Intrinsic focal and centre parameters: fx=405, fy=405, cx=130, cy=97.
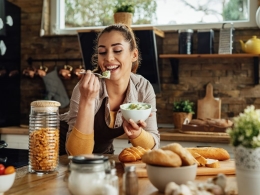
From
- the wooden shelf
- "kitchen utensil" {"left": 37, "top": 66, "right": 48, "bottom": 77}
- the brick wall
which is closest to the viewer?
the wooden shelf

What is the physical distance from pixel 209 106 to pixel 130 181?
2.57 metres

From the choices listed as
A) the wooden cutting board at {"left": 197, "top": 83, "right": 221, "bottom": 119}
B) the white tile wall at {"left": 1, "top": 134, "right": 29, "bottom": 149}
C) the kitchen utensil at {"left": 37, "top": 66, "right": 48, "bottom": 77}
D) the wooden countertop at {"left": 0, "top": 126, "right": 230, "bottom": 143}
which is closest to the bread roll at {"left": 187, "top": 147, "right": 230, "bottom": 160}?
the wooden countertop at {"left": 0, "top": 126, "right": 230, "bottom": 143}

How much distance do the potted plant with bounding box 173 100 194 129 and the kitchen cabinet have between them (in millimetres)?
284

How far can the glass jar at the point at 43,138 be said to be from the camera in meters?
1.44

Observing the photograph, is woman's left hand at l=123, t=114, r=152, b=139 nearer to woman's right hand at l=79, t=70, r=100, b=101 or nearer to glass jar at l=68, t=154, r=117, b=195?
woman's right hand at l=79, t=70, r=100, b=101

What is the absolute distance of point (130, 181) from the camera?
1062 mm

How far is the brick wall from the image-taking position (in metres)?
3.54

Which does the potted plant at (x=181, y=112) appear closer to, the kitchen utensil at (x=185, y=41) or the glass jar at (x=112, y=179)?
the kitchen utensil at (x=185, y=41)

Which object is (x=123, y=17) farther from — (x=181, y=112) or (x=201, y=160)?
(x=201, y=160)

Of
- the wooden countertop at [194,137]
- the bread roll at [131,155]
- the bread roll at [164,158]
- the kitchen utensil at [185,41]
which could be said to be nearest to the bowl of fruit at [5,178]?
the bread roll at [164,158]

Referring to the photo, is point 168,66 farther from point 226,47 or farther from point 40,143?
point 40,143

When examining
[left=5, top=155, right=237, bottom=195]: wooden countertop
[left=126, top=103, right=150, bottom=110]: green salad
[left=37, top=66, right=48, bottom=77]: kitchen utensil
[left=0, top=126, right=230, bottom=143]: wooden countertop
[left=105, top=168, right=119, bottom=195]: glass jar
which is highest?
[left=37, top=66, right=48, bottom=77]: kitchen utensil

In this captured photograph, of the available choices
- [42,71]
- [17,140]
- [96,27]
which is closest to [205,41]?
[96,27]

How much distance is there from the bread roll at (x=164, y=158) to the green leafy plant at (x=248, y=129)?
0.19m
